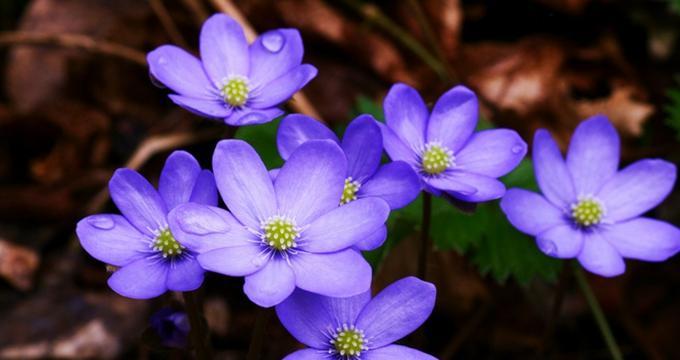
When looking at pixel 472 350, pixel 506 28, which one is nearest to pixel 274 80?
pixel 472 350

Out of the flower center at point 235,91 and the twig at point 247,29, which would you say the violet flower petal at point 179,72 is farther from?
the twig at point 247,29

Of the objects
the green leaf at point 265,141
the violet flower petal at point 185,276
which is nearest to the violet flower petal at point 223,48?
the green leaf at point 265,141

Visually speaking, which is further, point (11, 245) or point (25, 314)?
point (11, 245)

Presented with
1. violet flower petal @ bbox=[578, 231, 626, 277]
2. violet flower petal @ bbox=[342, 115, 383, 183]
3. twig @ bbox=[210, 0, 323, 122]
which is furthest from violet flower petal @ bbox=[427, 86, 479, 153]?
twig @ bbox=[210, 0, 323, 122]

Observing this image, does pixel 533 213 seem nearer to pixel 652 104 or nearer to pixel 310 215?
pixel 310 215

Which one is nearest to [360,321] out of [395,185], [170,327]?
[395,185]

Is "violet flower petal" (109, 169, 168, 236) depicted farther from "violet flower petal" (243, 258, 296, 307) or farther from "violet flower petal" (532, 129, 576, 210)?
"violet flower petal" (532, 129, 576, 210)
